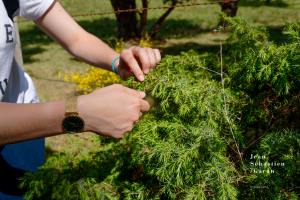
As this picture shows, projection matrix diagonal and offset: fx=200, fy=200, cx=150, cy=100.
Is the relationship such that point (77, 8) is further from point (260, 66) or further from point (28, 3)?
point (260, 66)

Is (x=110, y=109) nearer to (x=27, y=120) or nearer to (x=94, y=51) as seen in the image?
(x=27, y=120)

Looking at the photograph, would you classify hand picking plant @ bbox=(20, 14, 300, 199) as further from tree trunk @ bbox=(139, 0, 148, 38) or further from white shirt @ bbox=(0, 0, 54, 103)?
tree trunk @ bbox=(139, 0, 148, 38)

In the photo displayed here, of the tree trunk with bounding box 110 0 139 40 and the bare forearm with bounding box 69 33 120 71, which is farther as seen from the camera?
the tree trunk with bounding box 110 0 139 40

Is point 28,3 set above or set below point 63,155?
above

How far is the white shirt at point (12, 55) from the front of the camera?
1342 millimetres

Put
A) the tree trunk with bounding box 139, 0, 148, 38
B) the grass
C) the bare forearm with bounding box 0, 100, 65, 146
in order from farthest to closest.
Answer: the tree trunk with bounding box 139, 0, 148, 38 → the grass → the bare forearm with bounding box 0, 100, 65, 146

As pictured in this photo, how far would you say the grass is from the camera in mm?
5703

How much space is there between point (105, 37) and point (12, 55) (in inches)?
418

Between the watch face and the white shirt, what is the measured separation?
2.47 ft

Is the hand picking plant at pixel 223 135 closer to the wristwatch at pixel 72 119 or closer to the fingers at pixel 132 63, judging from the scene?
the fingers at pixel 132 63

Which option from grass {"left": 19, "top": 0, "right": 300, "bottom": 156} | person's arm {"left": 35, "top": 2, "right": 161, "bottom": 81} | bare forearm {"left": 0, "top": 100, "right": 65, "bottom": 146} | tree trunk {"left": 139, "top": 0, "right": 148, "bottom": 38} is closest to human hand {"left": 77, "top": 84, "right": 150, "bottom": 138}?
bare forearm {"left": 0, "top": 100, "right": 65, "bottom": 146}

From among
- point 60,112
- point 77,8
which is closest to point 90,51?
point 60,112

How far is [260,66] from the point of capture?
108cm

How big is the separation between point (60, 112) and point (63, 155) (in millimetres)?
1089
